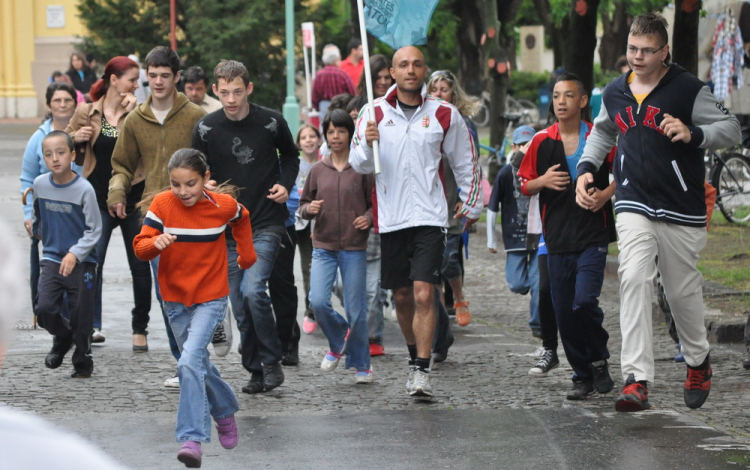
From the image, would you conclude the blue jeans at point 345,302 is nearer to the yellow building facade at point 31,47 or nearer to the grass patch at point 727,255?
the grass patch at point 727,255

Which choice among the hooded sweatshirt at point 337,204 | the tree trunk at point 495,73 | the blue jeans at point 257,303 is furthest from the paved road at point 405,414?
the tree trunk at point 495,73

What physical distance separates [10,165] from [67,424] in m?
17.3

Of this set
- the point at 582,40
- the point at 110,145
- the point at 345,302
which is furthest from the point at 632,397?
the point at 582,40

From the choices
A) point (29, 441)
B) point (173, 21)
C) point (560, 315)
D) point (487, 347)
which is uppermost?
point (173, 21)

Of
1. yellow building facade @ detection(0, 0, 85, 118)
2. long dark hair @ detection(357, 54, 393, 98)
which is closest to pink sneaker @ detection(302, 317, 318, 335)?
long dark hair @ detection(357, 54, 393, 98)

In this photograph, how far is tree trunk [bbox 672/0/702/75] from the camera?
40.8 ft

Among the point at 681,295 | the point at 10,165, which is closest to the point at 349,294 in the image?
the point at 681,295

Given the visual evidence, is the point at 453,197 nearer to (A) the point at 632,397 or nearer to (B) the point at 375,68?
(B) the point at 375,68

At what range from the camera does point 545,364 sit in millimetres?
7977

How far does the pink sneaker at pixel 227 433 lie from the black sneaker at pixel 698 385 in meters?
2.45

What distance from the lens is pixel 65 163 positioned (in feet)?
26.1

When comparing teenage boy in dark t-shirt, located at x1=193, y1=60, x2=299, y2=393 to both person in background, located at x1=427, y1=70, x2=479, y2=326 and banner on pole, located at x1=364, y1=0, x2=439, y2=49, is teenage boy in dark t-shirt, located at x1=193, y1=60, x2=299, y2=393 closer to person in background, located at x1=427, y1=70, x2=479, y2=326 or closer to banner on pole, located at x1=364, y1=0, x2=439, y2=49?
banner on pole, located at x1=364, y1=0, x2=439, y2=49

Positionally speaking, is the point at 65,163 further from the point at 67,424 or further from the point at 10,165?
the point at 10,165

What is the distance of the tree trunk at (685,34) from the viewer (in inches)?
490
